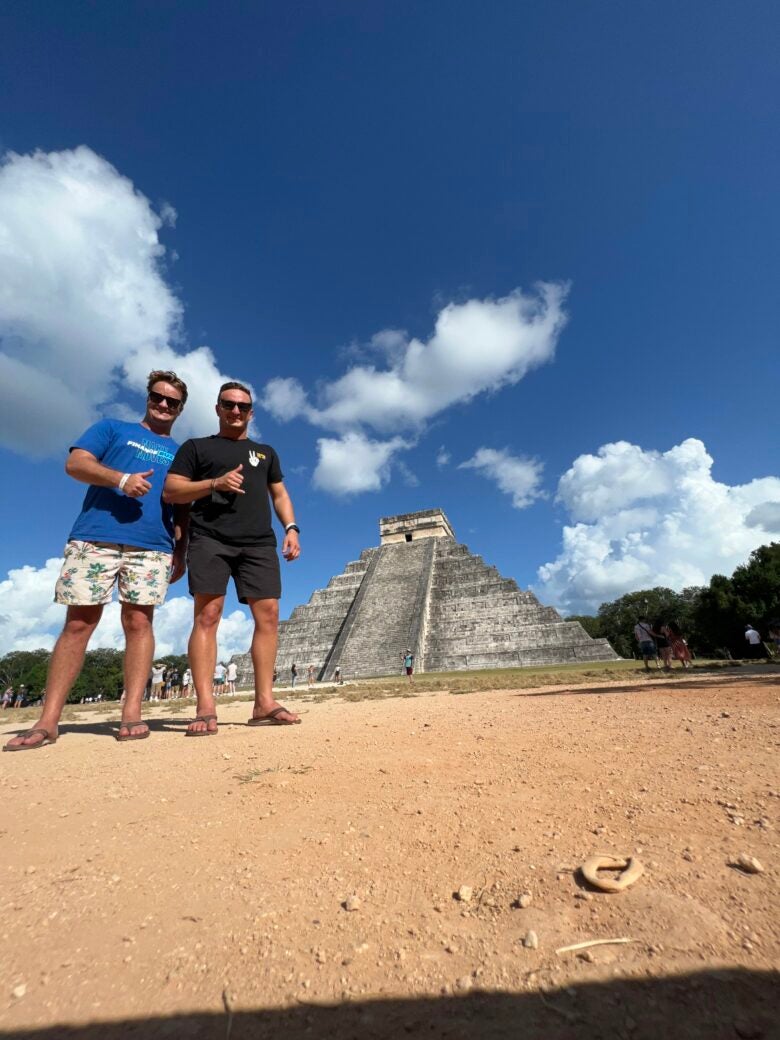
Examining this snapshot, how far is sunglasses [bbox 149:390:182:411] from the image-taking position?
13.1 feet

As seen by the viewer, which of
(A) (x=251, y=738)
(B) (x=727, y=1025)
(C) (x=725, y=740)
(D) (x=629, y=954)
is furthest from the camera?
(A) (x=251, y=738)

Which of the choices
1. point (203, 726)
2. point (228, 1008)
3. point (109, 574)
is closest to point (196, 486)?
point (109, 574)

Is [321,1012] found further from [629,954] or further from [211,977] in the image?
[629,954]

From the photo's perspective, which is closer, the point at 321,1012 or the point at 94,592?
the point at 321,1012

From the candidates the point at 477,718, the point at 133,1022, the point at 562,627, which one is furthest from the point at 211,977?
the point at 562,627

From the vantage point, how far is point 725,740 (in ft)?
7.15

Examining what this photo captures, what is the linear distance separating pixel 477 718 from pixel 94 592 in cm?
274

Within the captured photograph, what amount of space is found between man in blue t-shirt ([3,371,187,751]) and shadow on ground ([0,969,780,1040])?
2.79m

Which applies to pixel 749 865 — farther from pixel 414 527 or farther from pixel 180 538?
pixel 414 527

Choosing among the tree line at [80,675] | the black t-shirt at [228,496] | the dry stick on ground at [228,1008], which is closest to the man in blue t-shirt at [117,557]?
the black t-shirt at [228,496]

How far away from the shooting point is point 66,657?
3275 millimetres

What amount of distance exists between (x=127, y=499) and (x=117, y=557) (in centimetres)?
43

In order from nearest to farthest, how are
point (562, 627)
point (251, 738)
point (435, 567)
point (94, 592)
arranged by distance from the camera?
1. point (251, 738)
2. point (94, 592)
3. point (562, 627)
4. point (435, 567)

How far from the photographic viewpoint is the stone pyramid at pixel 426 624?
2209 cm
